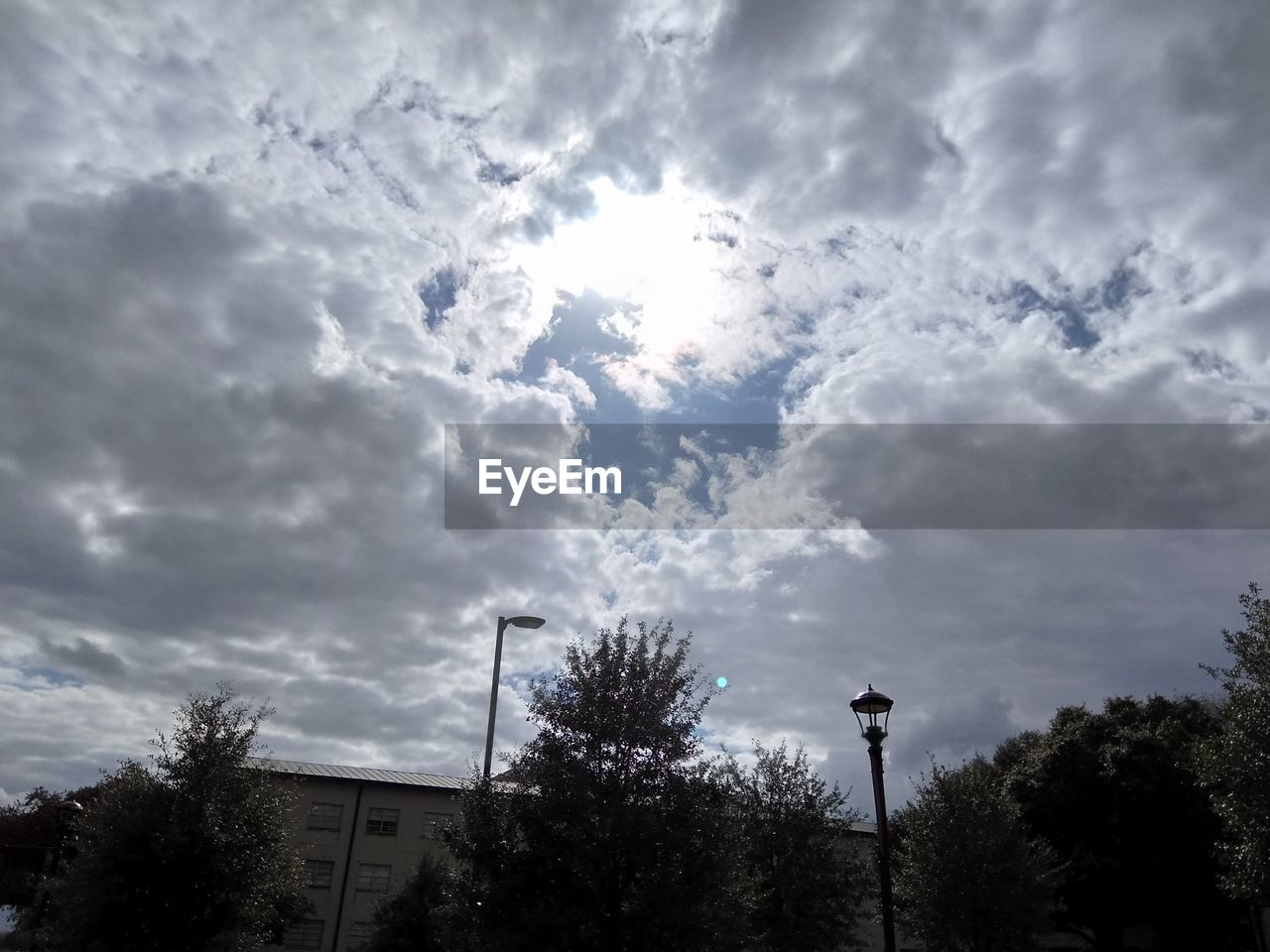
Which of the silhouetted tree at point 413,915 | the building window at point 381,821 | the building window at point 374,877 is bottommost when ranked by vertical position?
the silhouetted tree at point 413,915

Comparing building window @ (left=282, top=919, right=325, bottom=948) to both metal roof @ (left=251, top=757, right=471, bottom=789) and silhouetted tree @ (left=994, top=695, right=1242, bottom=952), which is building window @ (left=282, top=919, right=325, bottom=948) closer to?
metal roof @ (left=251, top=757, right=471, bottom=789)

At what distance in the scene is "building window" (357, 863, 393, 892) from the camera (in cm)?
5022

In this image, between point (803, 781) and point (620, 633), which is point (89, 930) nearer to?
point (620, 633)

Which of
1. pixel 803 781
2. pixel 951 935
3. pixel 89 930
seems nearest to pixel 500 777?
pixel 89 930

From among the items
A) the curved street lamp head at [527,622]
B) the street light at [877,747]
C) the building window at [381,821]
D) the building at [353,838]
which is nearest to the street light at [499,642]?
the curved street lamp head at [527,622]

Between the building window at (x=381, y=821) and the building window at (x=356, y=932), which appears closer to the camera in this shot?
the building window at (x=356, y=932)

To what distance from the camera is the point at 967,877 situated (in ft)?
97.8

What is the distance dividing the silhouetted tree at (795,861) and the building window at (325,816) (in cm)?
3113

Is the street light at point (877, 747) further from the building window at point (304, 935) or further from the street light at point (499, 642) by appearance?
the building window at point (304, 935)

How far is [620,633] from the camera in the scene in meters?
19.3

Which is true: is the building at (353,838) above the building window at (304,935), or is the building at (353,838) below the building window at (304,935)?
above

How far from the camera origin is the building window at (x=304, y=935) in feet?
157

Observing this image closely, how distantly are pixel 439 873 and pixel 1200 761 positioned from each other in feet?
80.9

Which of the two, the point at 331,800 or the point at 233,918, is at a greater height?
the point at 331,800
